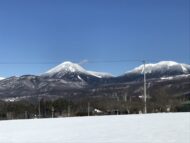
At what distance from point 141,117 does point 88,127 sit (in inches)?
123

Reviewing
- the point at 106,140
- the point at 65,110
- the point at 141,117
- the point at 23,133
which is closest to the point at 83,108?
the point at 65,110

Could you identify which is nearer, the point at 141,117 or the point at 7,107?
the point at 141,117

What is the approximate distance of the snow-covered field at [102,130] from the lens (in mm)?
10617

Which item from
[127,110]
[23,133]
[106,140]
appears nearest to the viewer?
[106,140]

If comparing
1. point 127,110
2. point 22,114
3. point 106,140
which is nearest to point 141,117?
point 106,140

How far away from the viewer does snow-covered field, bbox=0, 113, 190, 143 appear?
34.8ft

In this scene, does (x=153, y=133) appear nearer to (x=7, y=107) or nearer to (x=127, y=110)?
(x=127, y=110)

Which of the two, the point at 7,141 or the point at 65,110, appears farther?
the point at 65,110

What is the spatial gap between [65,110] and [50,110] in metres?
3.45

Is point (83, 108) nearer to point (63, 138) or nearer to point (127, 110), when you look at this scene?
point (127, 110)

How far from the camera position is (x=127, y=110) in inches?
1543

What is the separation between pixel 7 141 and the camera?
36.7 ft

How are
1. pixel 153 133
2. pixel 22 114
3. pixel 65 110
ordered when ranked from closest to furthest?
pixel 153 133
pixel 22 114
pixel 65 110

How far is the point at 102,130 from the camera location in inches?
508
